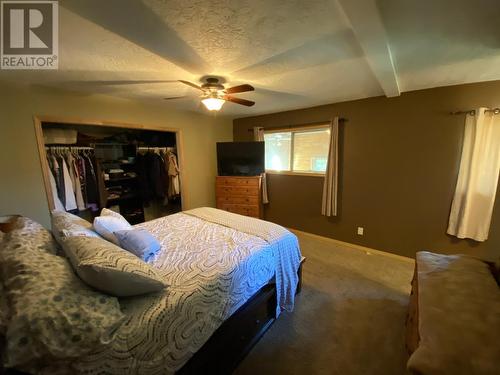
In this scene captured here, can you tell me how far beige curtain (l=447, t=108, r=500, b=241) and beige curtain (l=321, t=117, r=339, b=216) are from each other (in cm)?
136

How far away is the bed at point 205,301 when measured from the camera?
0.95 metres

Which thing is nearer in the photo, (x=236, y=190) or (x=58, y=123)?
(x=58, y=123)

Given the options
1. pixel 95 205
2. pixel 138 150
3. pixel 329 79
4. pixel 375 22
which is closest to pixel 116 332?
pixel 375 22

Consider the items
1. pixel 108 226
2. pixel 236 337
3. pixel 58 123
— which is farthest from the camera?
pixel 58 123

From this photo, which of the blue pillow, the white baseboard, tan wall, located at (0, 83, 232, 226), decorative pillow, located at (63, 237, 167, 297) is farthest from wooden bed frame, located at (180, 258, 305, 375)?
tan wall, located at (0, 83, 232, 226)

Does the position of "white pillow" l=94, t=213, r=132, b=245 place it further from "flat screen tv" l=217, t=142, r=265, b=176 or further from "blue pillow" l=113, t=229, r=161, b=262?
"flat screen tv" l=217, t=142, r=265, b=176

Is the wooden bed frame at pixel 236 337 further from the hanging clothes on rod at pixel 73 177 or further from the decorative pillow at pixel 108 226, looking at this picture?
the hanging clothes on rod at pixel 73 177

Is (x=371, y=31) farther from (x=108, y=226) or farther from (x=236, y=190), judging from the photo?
(x=236, y=190)

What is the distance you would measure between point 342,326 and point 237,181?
2.65m

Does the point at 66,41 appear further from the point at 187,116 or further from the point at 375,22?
the point at 187,116

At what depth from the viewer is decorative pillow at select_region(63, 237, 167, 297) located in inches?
39.3

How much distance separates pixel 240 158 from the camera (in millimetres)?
3895

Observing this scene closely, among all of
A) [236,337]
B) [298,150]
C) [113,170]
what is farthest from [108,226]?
[298,150]

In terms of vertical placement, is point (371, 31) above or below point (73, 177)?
above
